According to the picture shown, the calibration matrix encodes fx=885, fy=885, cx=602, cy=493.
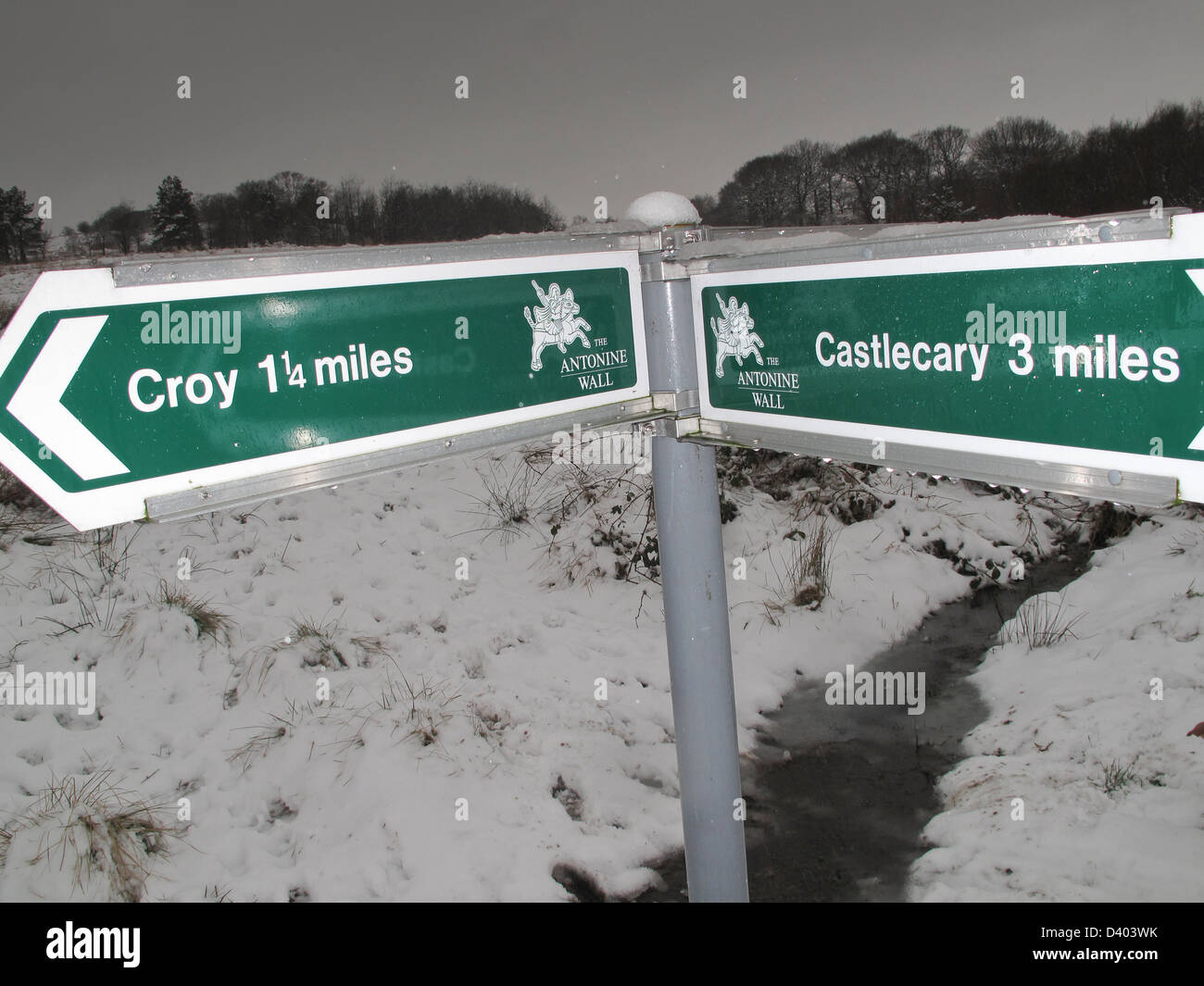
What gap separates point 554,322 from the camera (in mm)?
1716

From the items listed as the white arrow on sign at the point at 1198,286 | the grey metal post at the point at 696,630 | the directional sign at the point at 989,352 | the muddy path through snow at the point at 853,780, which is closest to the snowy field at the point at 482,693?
the muddy path through snow at the point at 853,780

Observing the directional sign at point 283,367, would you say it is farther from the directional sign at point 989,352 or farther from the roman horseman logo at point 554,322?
the directional sign at point 989,352

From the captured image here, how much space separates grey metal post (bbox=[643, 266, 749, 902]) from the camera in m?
1.89

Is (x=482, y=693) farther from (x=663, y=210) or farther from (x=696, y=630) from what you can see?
(x=663, y=210)

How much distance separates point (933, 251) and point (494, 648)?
3.78 metres

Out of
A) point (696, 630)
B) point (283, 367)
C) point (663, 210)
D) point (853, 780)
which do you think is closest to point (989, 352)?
point (663, 210)

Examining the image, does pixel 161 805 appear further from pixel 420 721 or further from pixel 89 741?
A: pixel 420 721

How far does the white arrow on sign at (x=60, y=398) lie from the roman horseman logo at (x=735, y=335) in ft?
3.61

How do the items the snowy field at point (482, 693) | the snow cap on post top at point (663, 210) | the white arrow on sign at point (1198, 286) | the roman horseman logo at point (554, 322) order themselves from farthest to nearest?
the snowy field at point (482, 693) → the snow cap on post top at point (663, 210) → the roman horseman logo at point (554, 322) → the white arrow on sign at point (1198, 286)

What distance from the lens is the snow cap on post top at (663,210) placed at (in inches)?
72.8

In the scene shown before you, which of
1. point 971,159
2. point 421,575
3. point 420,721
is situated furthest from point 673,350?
point 971,159

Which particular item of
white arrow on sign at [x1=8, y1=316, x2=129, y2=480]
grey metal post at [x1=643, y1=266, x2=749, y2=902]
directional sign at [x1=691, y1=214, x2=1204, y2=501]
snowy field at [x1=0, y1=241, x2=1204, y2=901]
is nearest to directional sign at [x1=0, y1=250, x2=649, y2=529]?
white arrow on sign at [x1=8, y1=316, x2=129, y2=480]

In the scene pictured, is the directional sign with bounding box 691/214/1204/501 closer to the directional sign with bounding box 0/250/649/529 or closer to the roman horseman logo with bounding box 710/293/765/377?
the roman horseman logo with bounding box 710/293/765/377

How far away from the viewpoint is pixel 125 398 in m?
1.24
